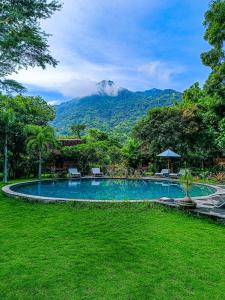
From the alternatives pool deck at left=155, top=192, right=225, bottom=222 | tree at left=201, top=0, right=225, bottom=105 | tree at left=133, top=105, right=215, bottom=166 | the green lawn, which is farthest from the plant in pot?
tree at left=133, top=105, right=215, bottom=166

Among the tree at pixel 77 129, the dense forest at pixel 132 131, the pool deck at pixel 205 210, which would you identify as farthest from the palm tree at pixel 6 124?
the tree at pixel 77 129

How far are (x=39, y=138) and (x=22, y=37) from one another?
449 inches

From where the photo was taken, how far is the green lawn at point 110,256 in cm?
Result: 381

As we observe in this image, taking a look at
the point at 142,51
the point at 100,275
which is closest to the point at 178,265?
the point at 100,275

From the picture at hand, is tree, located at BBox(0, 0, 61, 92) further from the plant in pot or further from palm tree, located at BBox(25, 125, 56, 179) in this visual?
palm tree, located at BBox(25, 125, 56, 179)

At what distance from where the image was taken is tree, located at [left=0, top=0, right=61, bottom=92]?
260 inches

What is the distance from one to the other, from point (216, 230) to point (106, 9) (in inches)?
456

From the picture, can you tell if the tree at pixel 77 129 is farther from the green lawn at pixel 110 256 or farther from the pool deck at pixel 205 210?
the green lawn at pixel 110 256

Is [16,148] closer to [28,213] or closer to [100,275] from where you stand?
[28,213]

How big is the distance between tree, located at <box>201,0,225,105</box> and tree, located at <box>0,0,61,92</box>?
1210 centimetres

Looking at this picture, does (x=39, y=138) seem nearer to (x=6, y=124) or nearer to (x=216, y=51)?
(x=6, y=124)

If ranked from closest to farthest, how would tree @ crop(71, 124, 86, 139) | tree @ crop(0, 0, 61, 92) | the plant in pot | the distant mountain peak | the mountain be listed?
tree @ crop(0, 0, 61, 92)
the plant in pot
tree @ crop(71, 124, 86, 139)
the mountain
the distant mountain peak

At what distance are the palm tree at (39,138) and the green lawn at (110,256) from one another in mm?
10292

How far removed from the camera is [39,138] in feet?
59.1
